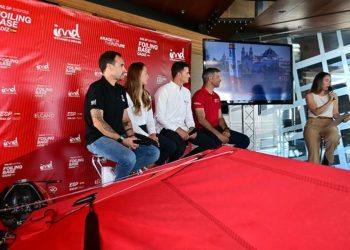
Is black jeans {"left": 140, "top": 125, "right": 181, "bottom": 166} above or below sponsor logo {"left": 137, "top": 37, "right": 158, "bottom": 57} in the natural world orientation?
below

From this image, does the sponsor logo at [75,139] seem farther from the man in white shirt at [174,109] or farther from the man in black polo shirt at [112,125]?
the man in white shirt at [174,109]

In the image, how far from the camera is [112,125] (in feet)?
9.73

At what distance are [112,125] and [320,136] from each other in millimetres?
3044

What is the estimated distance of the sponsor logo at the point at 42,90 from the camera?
315 cm

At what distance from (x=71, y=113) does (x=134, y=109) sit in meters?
0.62

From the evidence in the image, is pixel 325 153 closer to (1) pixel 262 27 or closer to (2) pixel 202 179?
(1) pixel 262 27

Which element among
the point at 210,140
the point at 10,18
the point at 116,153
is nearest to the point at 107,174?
the point at 116,153

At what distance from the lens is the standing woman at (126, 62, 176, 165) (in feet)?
11.2

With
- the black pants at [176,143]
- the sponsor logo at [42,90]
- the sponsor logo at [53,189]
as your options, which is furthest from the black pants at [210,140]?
the sponsor logo at [42,90]

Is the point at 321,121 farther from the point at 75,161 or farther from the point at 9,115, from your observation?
the point at 9,115

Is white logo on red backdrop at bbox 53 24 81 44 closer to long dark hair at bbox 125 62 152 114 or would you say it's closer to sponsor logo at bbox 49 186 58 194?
long dark hair at bbox 125 62 152 114

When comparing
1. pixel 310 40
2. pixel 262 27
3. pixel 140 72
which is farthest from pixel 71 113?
pixel 310 40

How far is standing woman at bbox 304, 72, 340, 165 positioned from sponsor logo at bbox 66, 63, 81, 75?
303 cm

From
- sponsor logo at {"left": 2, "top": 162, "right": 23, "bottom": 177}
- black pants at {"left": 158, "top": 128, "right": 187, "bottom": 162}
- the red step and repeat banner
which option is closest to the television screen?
black pants at {"left": 158, "top": 128, "right": 187, "bottom": 162}
